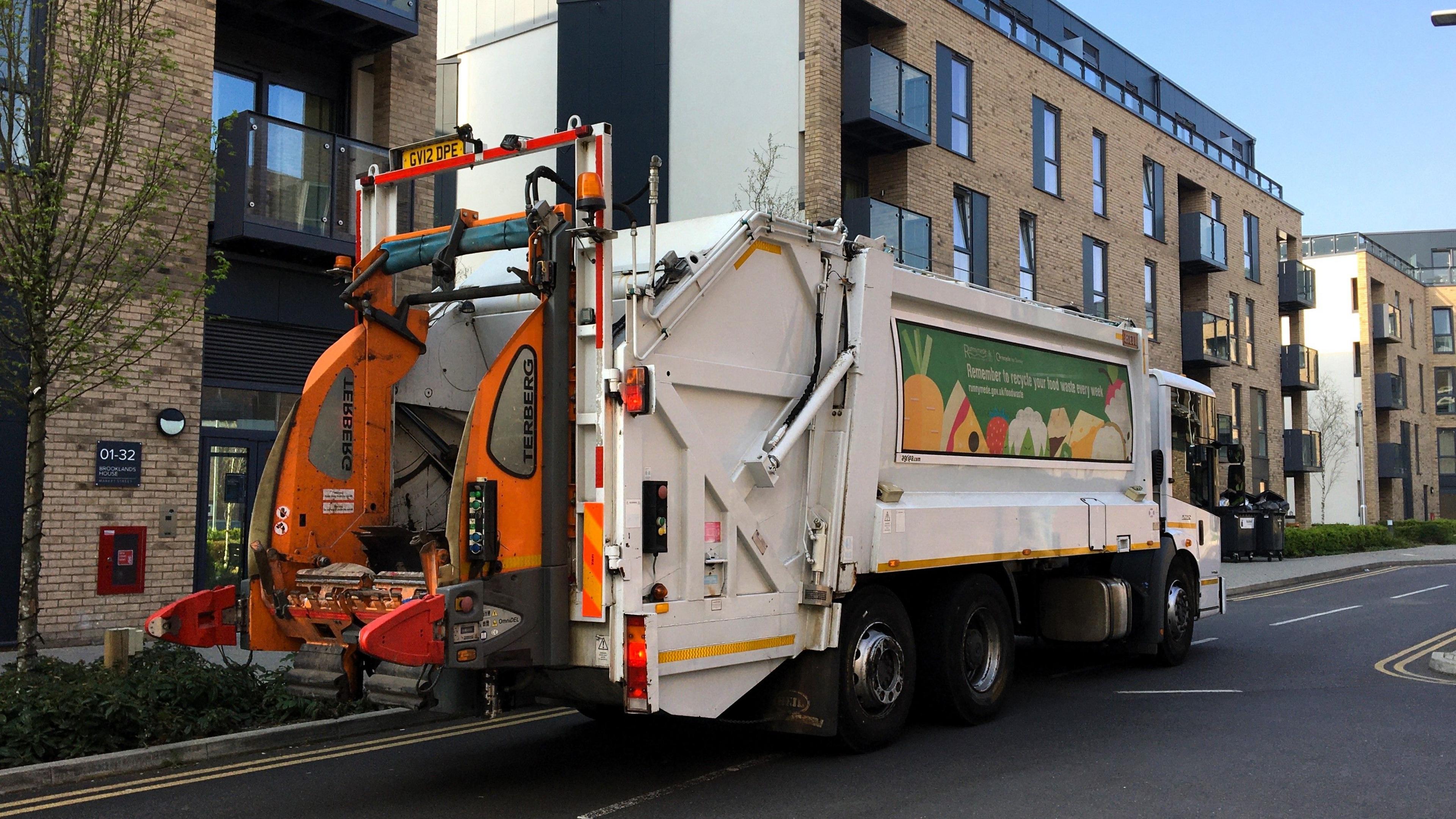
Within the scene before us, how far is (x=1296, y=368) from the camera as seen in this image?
135ft

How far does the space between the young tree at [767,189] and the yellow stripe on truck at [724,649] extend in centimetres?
948

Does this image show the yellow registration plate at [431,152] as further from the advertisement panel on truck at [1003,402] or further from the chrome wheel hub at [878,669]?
the chrome wheel hub at [878,669]

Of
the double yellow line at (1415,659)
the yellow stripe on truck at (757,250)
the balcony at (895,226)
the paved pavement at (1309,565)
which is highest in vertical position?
the balcony at (895,226)

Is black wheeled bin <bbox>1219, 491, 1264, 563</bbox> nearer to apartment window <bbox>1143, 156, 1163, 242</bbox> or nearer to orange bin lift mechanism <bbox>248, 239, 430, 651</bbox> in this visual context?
apartment window <bbox>1143, 156, 1163, 242</bbox>

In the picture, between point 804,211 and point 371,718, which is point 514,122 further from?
point 371,718

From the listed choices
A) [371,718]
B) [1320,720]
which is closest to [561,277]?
[371,718]

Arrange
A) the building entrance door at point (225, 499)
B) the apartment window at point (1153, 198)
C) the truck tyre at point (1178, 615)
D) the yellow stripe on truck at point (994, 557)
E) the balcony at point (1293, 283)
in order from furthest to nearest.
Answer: the balcony at point (1293, 283) < the apartment window at point (1153, 198) < the building entrance door at point (225, 499) < the truck tyre at point (1178, 615) < the yellow stripe on truck at point (994, 557)

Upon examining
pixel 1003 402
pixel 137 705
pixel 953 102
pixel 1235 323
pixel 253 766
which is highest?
pixel 953 102

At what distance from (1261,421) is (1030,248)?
16079 millimetres

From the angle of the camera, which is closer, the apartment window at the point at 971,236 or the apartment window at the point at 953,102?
the apartment window at the point at 953,102

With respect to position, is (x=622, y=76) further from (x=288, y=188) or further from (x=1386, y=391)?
(x=1386, y=391)

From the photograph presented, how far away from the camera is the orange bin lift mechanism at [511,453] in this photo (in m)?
5.97

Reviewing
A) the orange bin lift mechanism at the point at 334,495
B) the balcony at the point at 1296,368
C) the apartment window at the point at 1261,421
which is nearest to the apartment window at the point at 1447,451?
the balcony at the point at 1296,368

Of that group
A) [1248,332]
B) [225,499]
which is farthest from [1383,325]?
[225,499]
